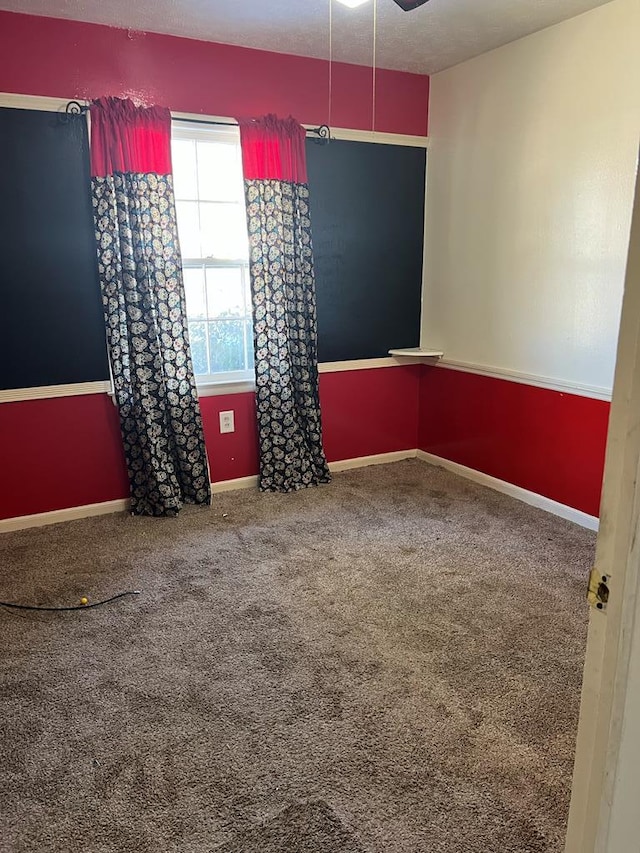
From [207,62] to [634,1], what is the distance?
1.99 meters

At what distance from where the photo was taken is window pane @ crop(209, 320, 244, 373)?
11.9 feet

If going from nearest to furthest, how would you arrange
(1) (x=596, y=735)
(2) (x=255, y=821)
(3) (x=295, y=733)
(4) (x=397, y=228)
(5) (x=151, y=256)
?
1. (1) (x=596, y=735)
2. (2) (x=255, y=821)
3. (3) (x=295, y=733)
4. (5) (x=151, y=256)
5. (4) (x=397, y=228)

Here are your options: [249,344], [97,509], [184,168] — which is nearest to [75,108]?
[184,168]

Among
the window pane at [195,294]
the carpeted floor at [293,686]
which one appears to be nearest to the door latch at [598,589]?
the carpeted floor at [293,686]

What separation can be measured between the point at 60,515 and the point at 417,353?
2303 mm

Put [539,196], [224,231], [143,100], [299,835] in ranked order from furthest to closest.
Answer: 1. [224,231]
2. [539,196]
3. [143,100]
4. [299,835]

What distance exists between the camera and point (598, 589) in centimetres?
78

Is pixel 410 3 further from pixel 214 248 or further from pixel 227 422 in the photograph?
pixel 227 422

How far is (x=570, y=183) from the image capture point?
10.0 ft

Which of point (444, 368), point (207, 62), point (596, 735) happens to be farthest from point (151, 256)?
point (596, 735)

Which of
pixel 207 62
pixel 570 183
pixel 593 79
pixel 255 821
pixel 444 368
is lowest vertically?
pixel 255 821

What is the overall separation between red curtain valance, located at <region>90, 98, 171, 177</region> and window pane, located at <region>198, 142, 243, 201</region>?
300mm

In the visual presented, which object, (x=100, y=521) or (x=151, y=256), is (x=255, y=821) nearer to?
(x=100, y=521)

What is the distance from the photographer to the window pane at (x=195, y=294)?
349cm
